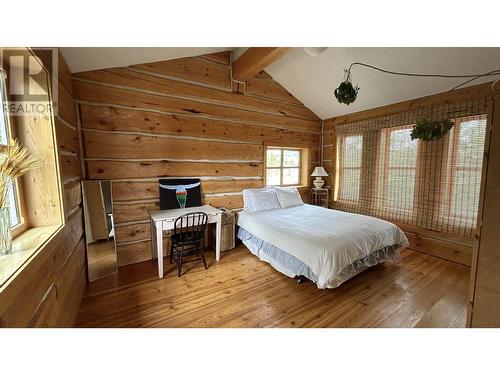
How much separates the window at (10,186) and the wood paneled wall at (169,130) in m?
1.13

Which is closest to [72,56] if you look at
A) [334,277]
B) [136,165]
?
[136,165]

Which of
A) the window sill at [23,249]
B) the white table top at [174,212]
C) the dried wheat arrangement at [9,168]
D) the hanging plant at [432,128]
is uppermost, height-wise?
the hanging plant at [432,128]

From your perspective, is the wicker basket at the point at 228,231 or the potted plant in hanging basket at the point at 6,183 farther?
the wicker basket at the point at 228,231

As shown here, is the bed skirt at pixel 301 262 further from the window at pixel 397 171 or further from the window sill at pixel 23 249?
the window sill at pixel 23 249

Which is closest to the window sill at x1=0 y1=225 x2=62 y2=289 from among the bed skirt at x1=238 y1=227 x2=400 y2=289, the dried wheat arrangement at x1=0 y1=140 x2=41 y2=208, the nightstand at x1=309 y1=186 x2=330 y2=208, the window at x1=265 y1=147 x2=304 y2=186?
→ the dried wheat arrangement at x1=0 y1=140 x2=41 y2=208

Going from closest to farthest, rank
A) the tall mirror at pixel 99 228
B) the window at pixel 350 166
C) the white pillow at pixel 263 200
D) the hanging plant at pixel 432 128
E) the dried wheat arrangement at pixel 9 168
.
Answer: the dried wheat arrangement at pixel 9 168 → the hanging plant at pixel 432 128 → the tall mirror at pixel 99 228 → the white pillow at pixel 263 200 → the window at pixel 350 166

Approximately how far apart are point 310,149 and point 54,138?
4.15m

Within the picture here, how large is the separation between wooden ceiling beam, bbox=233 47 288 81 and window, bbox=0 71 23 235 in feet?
8.40

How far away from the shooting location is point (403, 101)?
336cm

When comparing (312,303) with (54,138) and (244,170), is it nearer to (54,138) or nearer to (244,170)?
(244,170)

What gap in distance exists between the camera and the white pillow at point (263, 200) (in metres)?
3.43

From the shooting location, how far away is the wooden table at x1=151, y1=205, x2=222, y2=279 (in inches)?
97.1

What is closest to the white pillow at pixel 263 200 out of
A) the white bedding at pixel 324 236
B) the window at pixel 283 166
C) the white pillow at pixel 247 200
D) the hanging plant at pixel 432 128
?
the white pillow at pixel 247 200

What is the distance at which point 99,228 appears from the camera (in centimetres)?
246
